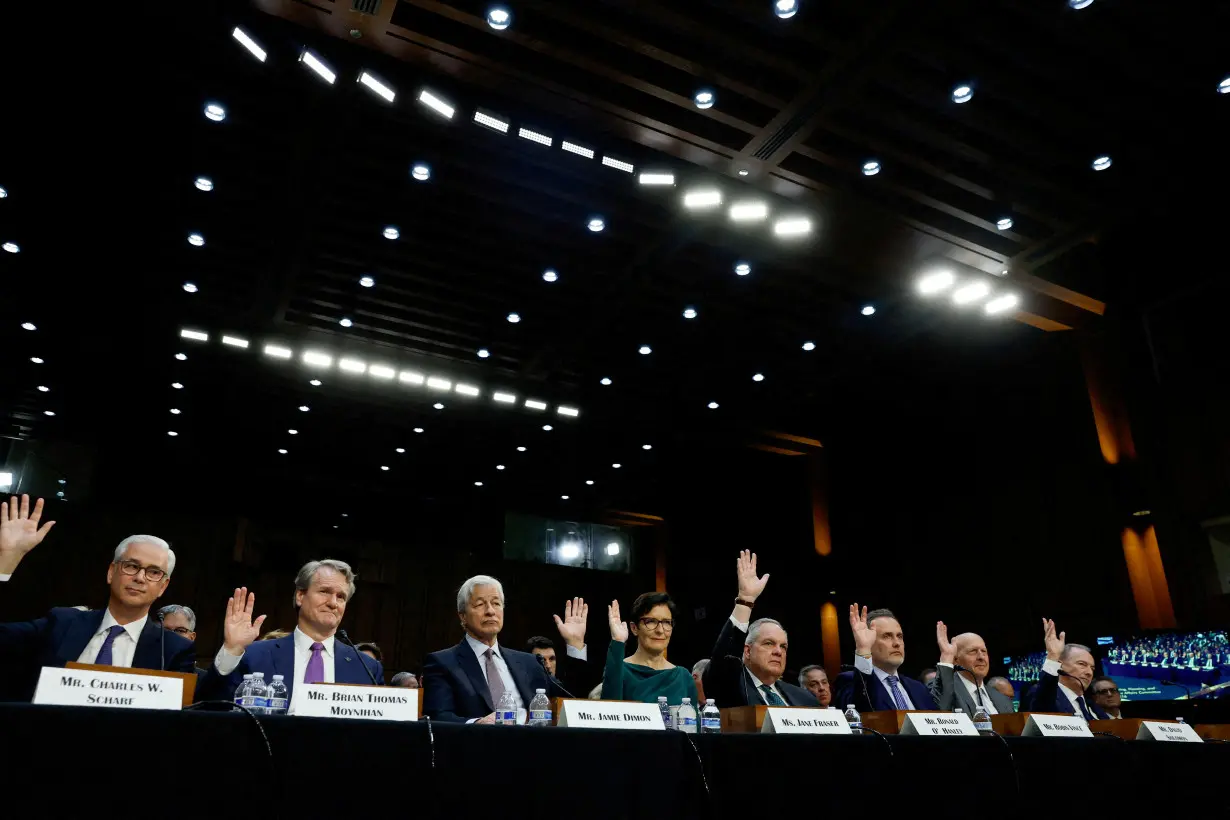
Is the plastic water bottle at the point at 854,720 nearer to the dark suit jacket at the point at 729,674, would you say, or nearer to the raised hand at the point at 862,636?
the dark suit jacket at the point at 729,674

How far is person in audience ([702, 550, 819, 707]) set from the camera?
2.91 metres

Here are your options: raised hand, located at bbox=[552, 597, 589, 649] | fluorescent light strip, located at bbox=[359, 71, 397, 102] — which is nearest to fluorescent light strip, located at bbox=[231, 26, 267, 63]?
fluorescent light strip, located at bbox=[359, 71, 397, 102]

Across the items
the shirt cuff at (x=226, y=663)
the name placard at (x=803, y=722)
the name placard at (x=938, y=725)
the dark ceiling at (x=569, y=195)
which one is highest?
the dark ceiling at (x=569, y=195)

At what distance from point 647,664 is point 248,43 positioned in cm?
438

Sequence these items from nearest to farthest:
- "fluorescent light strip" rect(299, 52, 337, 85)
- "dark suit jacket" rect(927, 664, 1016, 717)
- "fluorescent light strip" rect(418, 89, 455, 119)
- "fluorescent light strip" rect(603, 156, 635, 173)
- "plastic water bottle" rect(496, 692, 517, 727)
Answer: "plastic water bottle" rect(496, 692, 517, 727) < "dark suit jacket" rect(927, 664, 1016, 717) < "fluorescent light strip" rect(299, 52, 337, 85) < "fluorescent light strip" rect(418, 89, 455, 119) < "fluorescent light strip" rect(603, 156, 635, 173)

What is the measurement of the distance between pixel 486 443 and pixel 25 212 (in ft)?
18.4

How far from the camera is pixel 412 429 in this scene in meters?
10.0

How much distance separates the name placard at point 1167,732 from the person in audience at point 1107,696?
120 inches

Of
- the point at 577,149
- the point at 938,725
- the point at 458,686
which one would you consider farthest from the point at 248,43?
the point at 938,725

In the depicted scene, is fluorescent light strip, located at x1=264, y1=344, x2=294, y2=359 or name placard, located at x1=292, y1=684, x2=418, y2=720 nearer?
name placard, located at x1=292, y1=684, x2=418, y2=720

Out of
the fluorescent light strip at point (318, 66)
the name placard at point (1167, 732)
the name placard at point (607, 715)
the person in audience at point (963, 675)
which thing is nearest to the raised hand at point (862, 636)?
the person in audience at point (963, 675)

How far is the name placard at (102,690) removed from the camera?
1.43 m

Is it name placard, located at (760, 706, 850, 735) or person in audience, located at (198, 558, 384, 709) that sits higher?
person in audience, located at (198, 558, 384, 709)

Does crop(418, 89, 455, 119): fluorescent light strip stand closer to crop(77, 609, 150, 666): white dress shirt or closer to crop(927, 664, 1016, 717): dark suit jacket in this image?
crop(77, 609, 150, 666): white dress shirt
